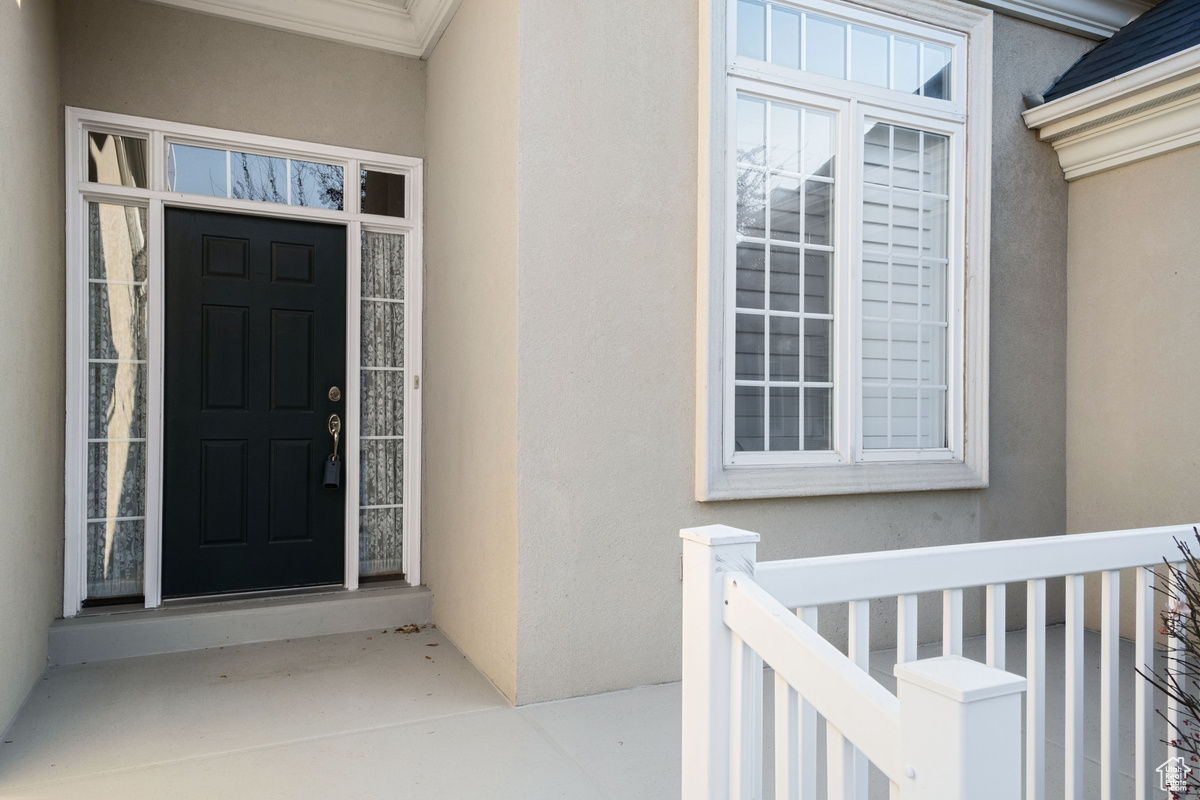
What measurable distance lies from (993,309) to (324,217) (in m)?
3.44

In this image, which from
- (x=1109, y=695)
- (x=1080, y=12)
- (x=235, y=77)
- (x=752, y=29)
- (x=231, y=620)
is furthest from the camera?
(x=1080, y=12)

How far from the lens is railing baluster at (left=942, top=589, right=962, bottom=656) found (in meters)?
1.42

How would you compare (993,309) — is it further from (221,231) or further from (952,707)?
(221,231)

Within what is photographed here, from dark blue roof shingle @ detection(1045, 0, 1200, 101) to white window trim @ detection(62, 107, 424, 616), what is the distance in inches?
140

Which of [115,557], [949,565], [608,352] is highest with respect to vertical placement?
[608,352]

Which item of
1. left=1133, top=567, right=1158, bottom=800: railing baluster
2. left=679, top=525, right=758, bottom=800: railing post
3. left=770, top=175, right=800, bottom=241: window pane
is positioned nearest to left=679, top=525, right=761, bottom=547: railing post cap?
left=679, top=525, right=758, bottom=800: railing post

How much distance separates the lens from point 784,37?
3.33 meters

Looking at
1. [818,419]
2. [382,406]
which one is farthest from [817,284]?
[382,406]

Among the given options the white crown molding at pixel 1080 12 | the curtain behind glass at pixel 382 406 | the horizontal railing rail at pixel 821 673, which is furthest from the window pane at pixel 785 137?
the horizontal railing rail at pixel 821 673

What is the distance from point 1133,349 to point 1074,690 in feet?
9.26

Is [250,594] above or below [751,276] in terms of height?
below

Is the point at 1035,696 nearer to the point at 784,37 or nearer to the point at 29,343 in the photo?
the point at 784,37

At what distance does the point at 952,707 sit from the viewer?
0.81 m

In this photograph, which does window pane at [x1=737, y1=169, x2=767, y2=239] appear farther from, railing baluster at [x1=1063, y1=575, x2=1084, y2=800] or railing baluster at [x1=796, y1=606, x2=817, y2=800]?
railing baluster at [x1=796, y1=606, x2=817, y2=800]
